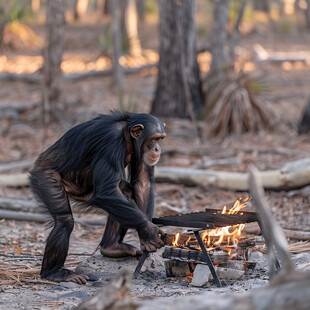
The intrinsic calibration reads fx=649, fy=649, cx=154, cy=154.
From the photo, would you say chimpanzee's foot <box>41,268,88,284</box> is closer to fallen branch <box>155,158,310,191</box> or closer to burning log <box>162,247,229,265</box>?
burning log <box>162,247,229,265</box>

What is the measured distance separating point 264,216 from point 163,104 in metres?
9.08

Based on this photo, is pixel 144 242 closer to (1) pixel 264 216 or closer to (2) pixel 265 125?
(1) pixel 264 216

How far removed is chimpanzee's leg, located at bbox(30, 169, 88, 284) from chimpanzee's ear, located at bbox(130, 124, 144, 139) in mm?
649

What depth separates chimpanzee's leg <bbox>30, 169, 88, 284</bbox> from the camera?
4723 mm

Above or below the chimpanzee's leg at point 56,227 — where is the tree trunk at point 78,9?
above

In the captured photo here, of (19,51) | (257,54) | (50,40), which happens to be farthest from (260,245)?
(19,51)

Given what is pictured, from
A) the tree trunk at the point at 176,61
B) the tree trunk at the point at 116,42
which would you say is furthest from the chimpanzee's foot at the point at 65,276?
the tree trunk at the point at 116,42

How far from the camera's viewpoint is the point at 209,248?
4816 millimetres

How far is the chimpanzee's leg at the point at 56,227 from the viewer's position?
186 inches

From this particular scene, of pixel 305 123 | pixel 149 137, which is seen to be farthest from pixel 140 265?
pixel 305 123

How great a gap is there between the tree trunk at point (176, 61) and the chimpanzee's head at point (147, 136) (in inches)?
244

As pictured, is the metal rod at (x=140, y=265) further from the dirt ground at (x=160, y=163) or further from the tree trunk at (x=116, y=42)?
the tree trunk at (x=116, y=42)

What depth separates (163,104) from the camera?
11414mm

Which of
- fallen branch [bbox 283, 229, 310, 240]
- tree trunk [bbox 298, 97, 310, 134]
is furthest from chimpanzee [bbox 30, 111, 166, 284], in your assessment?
tree trunk [bbox 298, 97, 310, 134]
